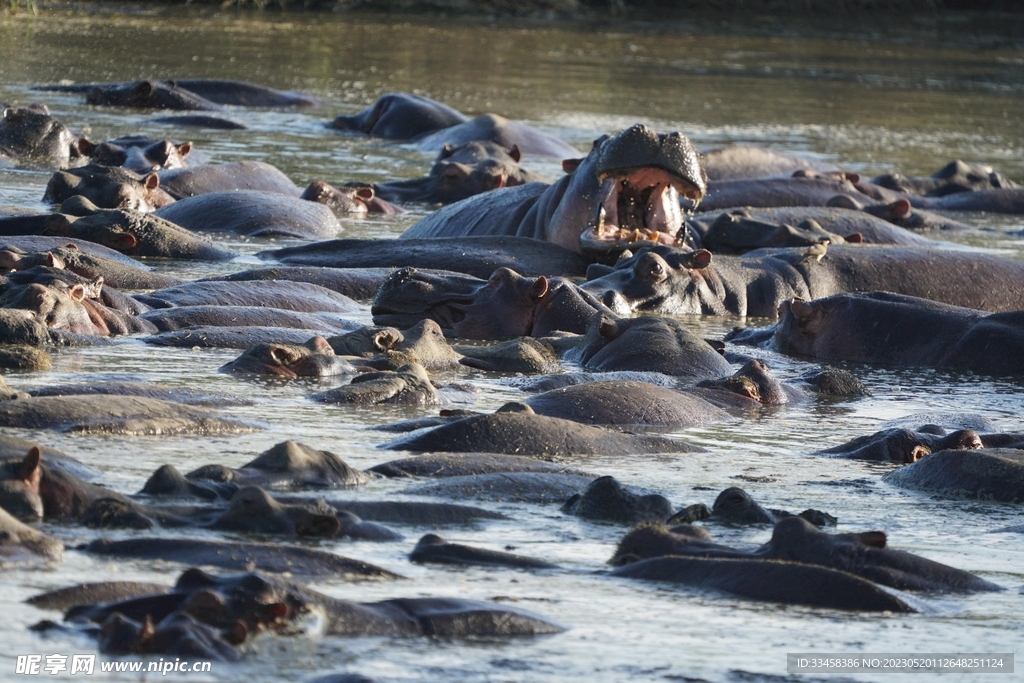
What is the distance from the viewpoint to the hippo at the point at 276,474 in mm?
3871

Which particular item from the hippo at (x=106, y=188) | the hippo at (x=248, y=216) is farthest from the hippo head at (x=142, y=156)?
the hippo at (x=248, y=216)

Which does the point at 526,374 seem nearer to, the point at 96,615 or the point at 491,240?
the point at 491,240

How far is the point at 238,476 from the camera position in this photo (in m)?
4.04

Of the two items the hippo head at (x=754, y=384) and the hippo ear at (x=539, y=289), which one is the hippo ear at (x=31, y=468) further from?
the hippo ear at (x=539, y=289)

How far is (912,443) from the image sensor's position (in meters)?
5.34

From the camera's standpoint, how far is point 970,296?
8.79m

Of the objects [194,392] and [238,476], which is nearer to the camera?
[238,476]

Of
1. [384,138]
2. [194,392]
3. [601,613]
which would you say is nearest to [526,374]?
[194,392]

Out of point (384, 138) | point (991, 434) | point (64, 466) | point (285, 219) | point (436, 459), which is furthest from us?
point (384, 138)

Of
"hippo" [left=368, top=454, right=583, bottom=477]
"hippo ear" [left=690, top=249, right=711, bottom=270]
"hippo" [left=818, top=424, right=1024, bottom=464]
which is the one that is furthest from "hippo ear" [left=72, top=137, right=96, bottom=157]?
"hippo" [left=368, top=454, right=583, bottom=477]

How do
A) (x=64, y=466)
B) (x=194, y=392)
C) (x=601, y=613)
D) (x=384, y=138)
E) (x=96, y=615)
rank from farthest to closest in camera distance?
(x=384, y=138) → (x=194, y=392) → (x=64, y=466) → (x=601, y=613) → (x=96, y=615)

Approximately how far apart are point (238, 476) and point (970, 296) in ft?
18.1

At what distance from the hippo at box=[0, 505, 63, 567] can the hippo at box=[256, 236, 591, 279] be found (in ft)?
16.5

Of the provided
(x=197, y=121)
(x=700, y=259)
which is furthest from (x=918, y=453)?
(x=197, y=121)
